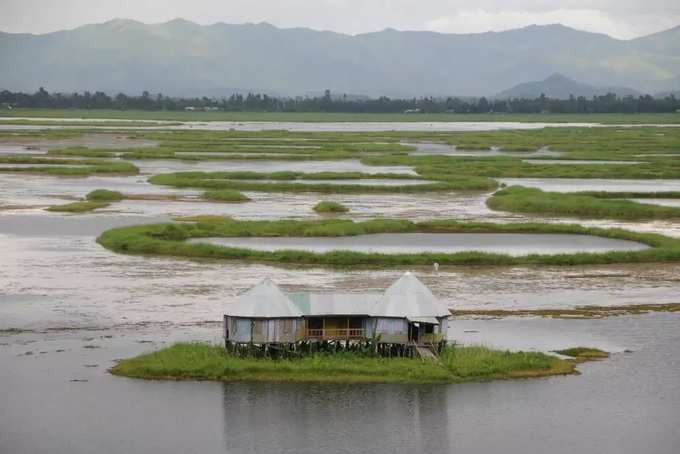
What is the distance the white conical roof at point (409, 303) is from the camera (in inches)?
968

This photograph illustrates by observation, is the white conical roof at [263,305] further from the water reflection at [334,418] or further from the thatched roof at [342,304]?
the water reflection at [334,418]

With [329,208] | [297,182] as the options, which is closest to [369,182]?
[297,182]

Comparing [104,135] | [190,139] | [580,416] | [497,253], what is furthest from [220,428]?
[104,135]

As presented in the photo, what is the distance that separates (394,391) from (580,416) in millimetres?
3619

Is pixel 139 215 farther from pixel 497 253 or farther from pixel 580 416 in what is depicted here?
pixel 580 416

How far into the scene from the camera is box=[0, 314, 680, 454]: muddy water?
20266 mm

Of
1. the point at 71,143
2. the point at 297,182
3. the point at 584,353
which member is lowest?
the point at 584,353

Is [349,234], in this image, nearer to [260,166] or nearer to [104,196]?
[104,196]

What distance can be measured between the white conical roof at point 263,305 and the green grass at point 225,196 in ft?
100

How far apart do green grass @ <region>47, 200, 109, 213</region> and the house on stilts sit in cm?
2625

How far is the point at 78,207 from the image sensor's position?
5031cm

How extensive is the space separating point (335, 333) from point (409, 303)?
172cm

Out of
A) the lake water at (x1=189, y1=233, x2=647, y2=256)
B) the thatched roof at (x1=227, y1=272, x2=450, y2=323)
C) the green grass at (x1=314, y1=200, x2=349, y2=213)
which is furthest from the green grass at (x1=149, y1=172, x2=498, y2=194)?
the thatched roof at (x1=227, y1=272, x2=450, y2=323)

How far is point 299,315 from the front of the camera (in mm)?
24531
